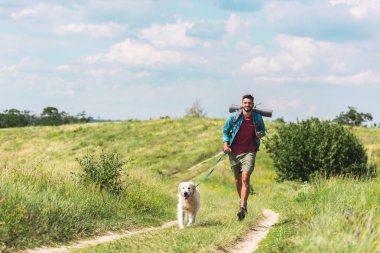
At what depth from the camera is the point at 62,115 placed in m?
143

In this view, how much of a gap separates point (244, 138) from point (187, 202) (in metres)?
1.96

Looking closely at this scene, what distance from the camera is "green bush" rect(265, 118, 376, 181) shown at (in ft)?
97.3

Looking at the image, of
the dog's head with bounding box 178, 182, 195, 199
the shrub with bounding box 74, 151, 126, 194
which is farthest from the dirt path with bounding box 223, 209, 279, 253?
the shrub with bounding box 74, 151, 126, 194

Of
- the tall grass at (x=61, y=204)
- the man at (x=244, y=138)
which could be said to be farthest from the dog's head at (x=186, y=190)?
the tall grass at (x=61, y=204)

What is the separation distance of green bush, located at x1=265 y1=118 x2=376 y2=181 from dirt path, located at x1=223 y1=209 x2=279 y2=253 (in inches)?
668

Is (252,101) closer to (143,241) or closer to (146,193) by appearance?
(143,241)

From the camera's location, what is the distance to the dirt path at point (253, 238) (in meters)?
9.24

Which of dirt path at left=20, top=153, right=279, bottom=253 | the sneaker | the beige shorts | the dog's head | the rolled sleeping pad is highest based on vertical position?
the rolled sleeping pad

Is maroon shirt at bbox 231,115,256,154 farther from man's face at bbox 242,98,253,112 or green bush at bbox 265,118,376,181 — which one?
green bush at bbox 265,118,376,181

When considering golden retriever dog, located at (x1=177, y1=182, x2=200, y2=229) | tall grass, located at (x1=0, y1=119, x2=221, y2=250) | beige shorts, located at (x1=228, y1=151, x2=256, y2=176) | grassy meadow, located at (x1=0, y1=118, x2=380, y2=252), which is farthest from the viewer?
beige shorts, located at (x1=228, y1=151, x2=256, y2=176)

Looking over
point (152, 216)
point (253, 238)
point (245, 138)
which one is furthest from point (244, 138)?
point (152, 216)

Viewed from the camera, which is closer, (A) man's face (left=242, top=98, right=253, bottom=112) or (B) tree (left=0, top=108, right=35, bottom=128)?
(A) man's face (left=242, top=98, right=253, bottom=112)

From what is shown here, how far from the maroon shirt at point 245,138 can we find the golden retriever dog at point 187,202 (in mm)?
1356

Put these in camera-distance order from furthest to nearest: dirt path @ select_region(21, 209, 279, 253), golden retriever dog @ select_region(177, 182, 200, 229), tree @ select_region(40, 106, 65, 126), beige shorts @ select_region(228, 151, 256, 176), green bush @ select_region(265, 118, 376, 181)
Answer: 1. tree @ select_region(40, 106, 65, 126)
2. green bush @ select_region(265, 118, 376, 181)
3. beige shorts @ select_region(228, 151, 256, 176)
4. golden retriever dog @ select_region(177, 182, 200, 229)
5. dirt path @ select_region(21, 209, 279, 253)
